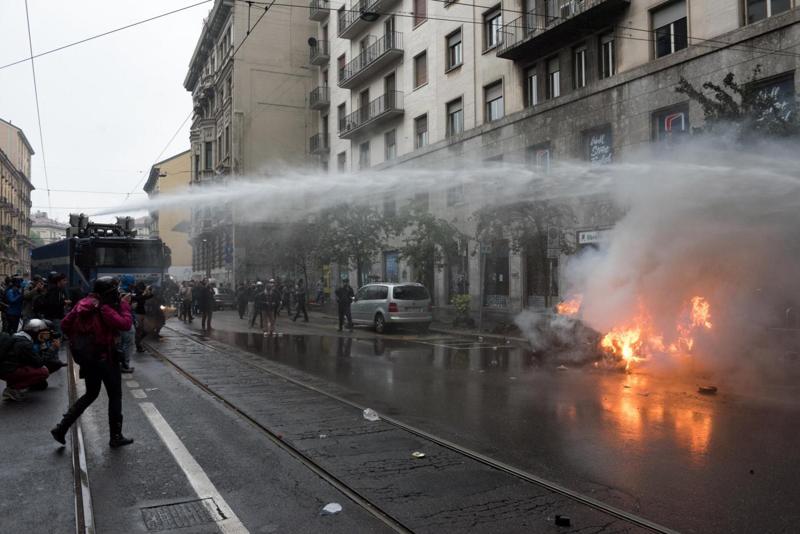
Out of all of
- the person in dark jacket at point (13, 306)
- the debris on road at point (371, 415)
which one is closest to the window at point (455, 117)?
the person in dark jacket at point (13, 306)

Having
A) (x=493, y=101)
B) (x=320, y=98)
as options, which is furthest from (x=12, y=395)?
(x=320, y=98)

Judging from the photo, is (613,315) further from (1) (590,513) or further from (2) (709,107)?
(1) (590,513)

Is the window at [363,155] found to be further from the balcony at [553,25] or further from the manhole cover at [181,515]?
the manhole cover at [181,515]

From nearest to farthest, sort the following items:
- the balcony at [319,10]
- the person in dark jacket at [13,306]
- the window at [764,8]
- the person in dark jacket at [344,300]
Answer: the person in dark jacket at [13,306]
the window at [764,8]
the person in dark jacket at [344,300]
the balcony at [319,10]

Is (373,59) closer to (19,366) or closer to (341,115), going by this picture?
(341,115)

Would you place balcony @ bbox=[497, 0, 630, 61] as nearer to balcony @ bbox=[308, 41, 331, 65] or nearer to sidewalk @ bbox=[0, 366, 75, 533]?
sidewalk @ bbox=[0, 366, 75, 533]

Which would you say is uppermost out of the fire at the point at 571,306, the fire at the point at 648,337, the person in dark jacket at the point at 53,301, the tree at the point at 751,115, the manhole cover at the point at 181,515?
the tree at the point at 751,115

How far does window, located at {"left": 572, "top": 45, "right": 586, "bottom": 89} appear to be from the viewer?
1909 cm

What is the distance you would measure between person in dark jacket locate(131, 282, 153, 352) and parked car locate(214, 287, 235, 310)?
19.3 metres

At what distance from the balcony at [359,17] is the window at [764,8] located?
56.1ft

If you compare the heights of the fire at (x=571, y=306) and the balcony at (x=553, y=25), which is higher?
the balcony at (x=553, y=25)

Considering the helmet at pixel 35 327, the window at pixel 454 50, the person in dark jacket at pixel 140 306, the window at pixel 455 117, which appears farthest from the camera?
the window at pixel 454 50

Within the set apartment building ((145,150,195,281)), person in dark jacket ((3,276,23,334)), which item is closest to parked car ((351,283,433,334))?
person in dark jacket ((3,276,23,334))

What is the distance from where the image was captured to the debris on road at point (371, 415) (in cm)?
670
